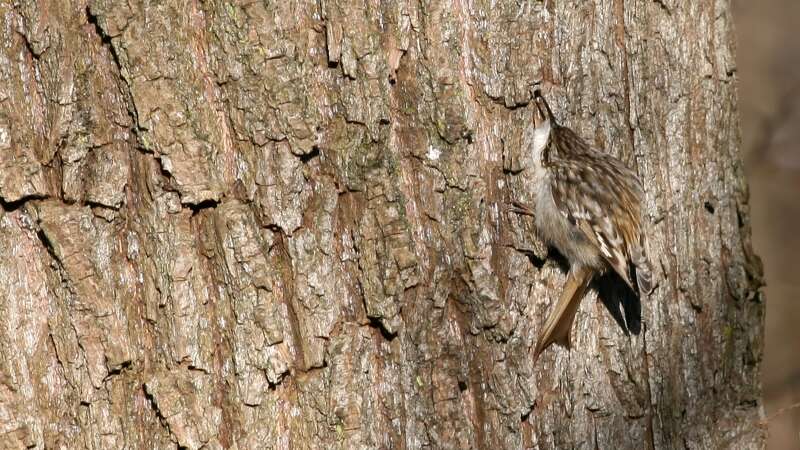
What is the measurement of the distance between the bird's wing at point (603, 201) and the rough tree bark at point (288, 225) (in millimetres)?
258

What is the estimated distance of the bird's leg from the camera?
2.45 meters

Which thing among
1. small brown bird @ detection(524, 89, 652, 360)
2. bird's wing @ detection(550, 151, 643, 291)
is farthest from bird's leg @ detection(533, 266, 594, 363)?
bird's wing @ detection(550, 151, 643, 291)

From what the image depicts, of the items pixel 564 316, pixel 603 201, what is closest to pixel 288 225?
pixel 564 316

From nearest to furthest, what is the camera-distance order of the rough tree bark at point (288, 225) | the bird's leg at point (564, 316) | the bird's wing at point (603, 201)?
the rough tree bark at point (288, 225), the bird's leg at point (564, 316), the bird's wing at point (603, 201)

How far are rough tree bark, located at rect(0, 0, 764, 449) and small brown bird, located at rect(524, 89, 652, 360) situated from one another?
5 centimetres

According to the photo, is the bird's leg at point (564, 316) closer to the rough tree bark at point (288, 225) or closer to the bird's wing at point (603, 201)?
the rough tree bark at point (288, 225)

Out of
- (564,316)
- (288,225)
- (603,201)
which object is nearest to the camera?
(288,225)

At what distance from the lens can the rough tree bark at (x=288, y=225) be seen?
2.14 metres

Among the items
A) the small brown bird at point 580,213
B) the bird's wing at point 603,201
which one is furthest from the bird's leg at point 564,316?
the bird's wing at point 603,201

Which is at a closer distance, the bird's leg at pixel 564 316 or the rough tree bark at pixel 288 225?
the rough tree bark at pixel 288 225

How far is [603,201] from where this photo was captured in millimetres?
3098

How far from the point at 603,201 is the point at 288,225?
1.25 metres

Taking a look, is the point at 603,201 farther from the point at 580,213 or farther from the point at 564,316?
the point at 564,316

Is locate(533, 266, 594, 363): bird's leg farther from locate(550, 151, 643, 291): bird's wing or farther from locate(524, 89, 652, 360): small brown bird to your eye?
locate(550, 151, 643, 291): bird's wing
